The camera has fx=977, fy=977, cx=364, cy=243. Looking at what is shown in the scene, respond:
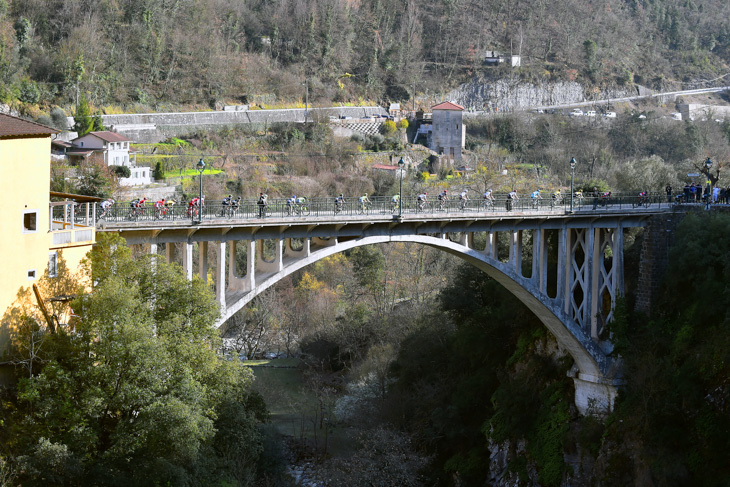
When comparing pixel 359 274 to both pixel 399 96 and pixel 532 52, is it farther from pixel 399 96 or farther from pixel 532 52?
pixel 532 52

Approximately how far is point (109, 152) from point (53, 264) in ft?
117

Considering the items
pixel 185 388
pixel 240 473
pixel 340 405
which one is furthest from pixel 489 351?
pixel 185 388

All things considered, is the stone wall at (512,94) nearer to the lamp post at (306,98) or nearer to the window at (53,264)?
the lamp post at (306,98)

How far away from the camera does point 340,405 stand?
46.7 meters

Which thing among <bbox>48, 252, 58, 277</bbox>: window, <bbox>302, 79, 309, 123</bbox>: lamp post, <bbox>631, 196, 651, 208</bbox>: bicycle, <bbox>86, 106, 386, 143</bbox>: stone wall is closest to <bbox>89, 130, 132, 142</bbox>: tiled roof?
<bbox>86, 106, 386, 143</bbox>: stone wall

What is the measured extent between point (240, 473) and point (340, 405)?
1694 centimetres

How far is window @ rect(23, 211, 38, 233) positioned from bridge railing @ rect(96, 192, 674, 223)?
2488 millimetres

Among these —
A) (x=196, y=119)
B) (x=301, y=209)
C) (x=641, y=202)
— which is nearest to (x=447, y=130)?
(x=196, y=119)

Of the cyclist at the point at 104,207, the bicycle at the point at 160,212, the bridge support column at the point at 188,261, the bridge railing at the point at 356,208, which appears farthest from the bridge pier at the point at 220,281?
the cyclist at the point at 104,207

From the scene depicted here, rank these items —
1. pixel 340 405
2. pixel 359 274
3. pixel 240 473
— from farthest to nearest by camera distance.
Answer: pixel 359 274
pixel 340 405
pixel 240 473

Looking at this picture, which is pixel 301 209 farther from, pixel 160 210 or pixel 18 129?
pixel 18 129

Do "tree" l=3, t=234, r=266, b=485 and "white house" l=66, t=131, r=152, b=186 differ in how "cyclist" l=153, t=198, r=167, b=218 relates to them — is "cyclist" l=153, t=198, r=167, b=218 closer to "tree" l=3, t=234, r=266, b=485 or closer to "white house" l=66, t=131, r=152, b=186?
"tree" l=3, t=234, r=266, b=485

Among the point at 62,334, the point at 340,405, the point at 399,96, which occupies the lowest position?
the point at 340,405

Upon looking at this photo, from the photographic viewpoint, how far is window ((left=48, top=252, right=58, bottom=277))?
83.3 feet
